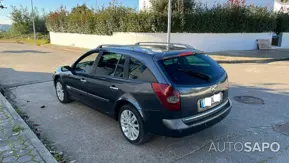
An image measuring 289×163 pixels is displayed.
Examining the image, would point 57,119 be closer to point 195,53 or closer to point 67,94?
point 67,94

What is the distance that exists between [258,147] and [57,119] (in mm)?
3719

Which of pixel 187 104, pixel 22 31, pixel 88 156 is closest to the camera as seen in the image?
pixel 187 104

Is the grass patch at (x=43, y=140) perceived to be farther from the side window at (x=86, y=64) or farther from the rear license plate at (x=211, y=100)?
the rear license plate at (x=211, y=100)

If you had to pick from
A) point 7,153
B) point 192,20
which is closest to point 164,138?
point 7,153

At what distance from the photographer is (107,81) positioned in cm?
373

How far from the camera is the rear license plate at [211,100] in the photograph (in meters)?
3.15

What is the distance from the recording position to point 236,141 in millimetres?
3484

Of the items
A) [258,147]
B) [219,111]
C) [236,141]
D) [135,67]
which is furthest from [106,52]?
[258,147]

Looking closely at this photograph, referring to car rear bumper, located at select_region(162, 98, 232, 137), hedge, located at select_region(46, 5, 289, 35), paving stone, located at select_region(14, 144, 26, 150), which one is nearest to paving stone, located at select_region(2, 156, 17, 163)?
paving stone, located at select_region(14, 144, 26, 150)

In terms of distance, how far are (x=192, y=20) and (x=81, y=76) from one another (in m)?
10.8

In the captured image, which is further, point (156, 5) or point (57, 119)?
point (156, 5)

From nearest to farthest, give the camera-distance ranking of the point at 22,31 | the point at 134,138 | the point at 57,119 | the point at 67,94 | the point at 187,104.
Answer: the point at 187,104, the point at 134,138, the point at 57,119, the point at 67,94, the point at 22,31

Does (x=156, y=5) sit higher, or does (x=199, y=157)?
(x=156, y=5)

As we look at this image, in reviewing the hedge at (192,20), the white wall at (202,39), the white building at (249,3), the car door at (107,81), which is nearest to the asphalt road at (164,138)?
the car door at (107,81)
